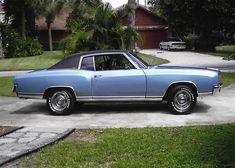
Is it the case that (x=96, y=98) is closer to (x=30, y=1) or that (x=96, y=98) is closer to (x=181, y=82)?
(x=181, y=82)

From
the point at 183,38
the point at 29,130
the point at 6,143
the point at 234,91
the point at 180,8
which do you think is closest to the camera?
the point at 6,143

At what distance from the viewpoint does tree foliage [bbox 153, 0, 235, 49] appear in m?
40.7

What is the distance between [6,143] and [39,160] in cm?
131

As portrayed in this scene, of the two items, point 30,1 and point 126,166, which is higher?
point 30,1

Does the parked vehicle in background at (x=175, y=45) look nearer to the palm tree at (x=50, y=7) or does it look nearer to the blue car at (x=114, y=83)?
the palm tree at (x=50, y=7)

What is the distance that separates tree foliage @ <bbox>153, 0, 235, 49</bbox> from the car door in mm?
31525

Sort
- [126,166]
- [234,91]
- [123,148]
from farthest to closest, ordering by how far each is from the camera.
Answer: [234,91], [123,148], [126,166]

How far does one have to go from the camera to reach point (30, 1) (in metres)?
43.1

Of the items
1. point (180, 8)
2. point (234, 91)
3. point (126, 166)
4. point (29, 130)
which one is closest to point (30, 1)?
point (180, 8)

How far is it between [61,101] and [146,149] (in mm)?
3915

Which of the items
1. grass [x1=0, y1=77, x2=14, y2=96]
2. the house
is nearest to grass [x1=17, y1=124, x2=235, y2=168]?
grass [x1=0, y1=77, x2=14, y2=96]

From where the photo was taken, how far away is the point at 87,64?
10.5 m

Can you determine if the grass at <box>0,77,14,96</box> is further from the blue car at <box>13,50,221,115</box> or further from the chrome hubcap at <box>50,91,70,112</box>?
the chrome hubcap at <box>50,91,70,112</box>

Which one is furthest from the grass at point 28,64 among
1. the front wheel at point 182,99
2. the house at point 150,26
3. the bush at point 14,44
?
the house at point 150,26
